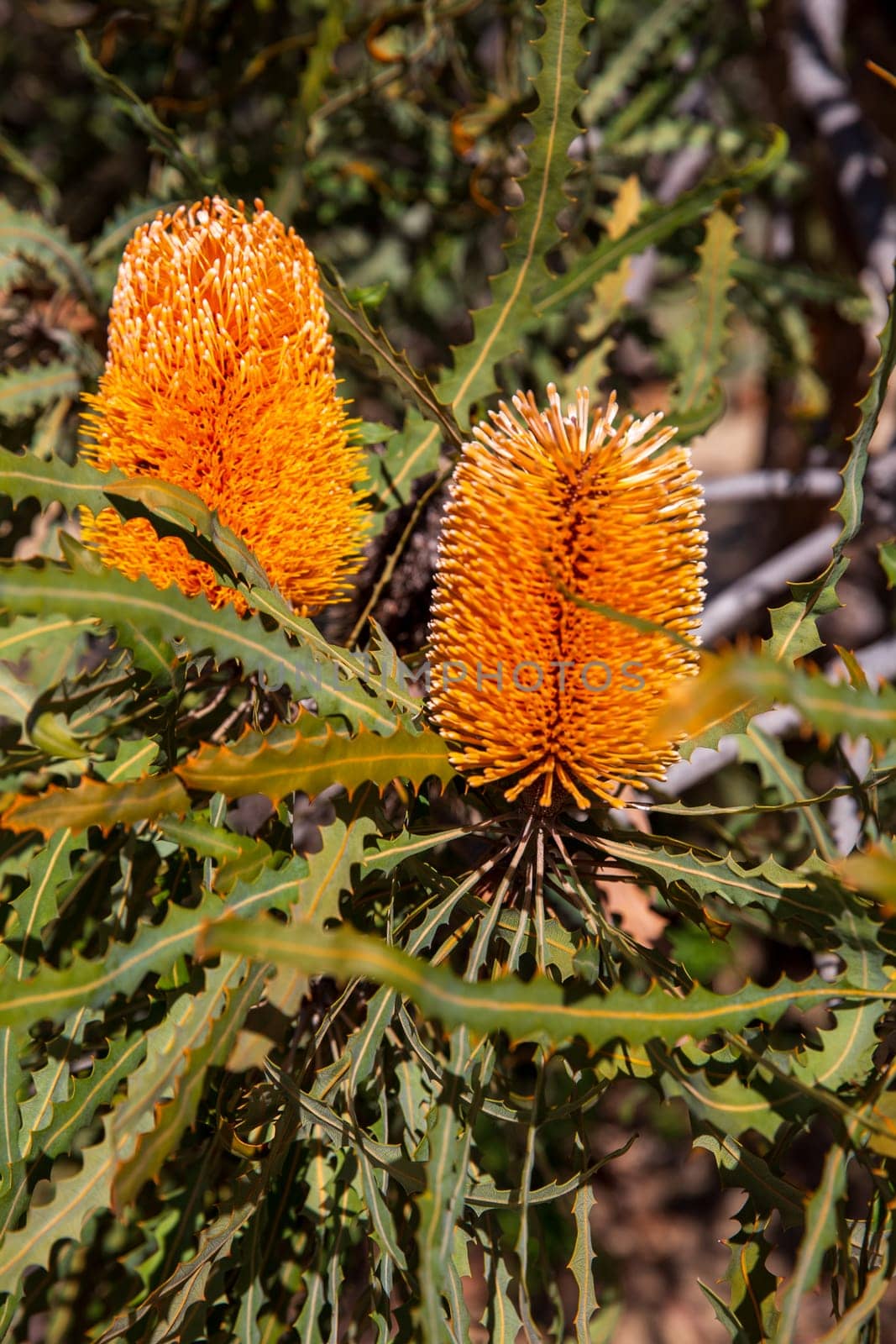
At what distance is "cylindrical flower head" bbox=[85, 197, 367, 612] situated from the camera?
596 mm

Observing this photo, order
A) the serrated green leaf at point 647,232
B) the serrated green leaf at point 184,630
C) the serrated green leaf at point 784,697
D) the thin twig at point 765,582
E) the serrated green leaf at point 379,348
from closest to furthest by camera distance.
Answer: the serrated green leaf at point 784,697, the serrated green leaf at point 184,630, the serrated green leaf at point 379,348, the serrated green leaf at point 647,232, the thin twig at point 765,582

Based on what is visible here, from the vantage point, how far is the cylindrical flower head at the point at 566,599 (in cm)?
55

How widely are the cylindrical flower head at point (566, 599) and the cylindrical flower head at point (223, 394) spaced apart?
0.12 m

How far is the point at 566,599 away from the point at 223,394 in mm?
256

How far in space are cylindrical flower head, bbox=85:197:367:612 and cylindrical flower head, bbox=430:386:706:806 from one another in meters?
0.12

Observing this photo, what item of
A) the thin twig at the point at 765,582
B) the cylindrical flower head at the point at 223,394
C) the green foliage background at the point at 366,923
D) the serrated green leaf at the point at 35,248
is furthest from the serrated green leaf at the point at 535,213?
the thin twig at the point at 765,582

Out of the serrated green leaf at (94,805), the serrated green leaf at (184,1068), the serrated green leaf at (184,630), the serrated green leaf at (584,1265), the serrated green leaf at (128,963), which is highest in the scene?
the serrated green leaf at (184,630)

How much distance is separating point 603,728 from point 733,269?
1.02 m

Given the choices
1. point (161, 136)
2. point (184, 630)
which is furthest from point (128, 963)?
point (161, 136)

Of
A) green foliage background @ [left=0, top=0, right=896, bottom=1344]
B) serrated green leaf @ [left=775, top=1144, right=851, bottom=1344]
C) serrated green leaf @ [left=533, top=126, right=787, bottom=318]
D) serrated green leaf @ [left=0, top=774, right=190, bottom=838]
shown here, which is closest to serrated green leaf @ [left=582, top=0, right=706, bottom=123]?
green foliage background @ [left=0, top=0, right=896, bottom=1344]

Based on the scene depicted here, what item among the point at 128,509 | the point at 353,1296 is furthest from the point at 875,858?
the point at 353,1296

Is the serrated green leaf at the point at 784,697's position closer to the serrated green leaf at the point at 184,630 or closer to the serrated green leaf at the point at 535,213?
the serrated green leaf at the point at 184,630

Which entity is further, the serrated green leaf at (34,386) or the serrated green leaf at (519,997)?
the serrated green leaf at (34,386)

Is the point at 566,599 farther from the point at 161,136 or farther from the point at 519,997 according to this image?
the point at 161,136
